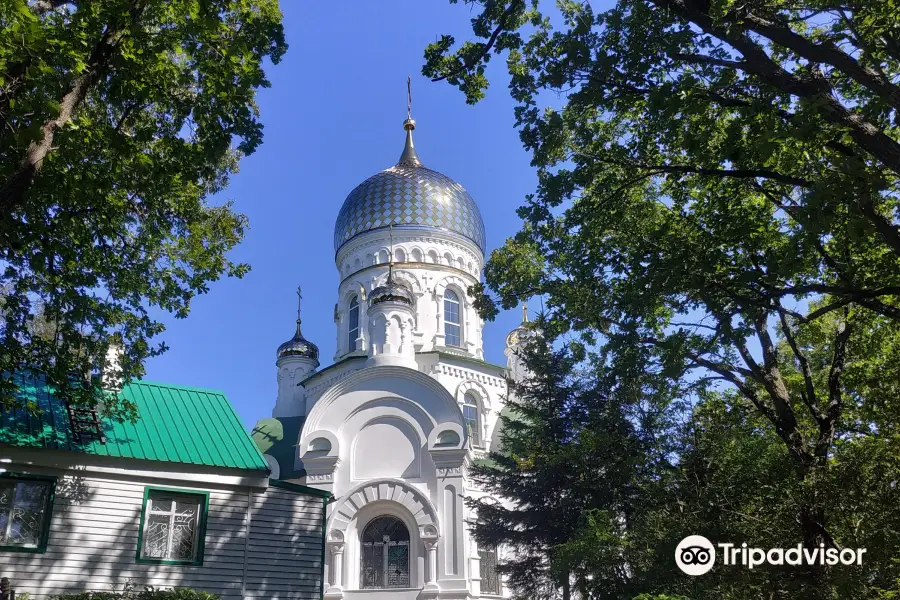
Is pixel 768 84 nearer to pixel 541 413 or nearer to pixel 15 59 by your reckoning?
pixel 15 59

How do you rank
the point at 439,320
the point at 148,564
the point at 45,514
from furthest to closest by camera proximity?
the point at 439,320, the point at 148,564, the point at 45,514

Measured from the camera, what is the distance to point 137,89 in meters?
10.2

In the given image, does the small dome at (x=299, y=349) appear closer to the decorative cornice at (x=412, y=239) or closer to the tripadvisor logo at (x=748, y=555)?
the decorative cornice at (x=412, y=239)

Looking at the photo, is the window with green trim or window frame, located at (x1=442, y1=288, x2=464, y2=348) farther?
window frame, located at (x1=442, y1=288, x2=464, y2=348)

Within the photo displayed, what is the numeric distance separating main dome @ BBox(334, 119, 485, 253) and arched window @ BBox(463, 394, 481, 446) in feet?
25.1

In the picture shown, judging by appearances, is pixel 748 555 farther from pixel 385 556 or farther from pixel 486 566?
pixel 385 556

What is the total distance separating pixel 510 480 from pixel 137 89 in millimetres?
12762

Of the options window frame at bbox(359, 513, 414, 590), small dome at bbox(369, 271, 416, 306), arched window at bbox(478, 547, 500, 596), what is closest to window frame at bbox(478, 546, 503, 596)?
arched window at bbox(478, 547, 500, 596)

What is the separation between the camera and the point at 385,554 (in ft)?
Answer: 76.5

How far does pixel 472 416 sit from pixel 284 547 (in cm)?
1625

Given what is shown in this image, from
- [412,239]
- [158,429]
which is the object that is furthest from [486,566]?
[412,239]

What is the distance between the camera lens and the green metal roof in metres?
Result: 12.9

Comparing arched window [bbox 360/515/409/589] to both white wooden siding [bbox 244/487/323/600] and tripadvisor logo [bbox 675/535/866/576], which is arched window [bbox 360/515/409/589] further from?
tripadvisor logo [bbox 675/535/866/576]

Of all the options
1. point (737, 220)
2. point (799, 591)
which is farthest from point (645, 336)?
point (799, 591)
